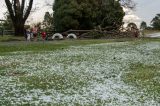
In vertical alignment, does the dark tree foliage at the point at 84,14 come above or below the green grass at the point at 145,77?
above

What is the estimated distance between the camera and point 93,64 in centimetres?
2684

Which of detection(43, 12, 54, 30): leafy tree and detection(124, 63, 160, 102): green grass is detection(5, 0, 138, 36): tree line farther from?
detection(124, 63, 160, 102): green grass

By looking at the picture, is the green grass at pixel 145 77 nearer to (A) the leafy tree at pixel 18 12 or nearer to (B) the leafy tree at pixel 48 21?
(A) the leafy tree at pixel 18 12

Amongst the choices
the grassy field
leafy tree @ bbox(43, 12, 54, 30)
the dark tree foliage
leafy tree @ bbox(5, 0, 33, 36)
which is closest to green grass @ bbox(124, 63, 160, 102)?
the grassy field

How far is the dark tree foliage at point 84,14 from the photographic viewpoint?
2896 inches

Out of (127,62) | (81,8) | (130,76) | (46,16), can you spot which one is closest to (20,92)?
(130,76)

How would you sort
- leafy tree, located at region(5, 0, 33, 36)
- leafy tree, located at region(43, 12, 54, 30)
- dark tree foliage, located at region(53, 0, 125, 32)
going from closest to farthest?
leafy tree, located at region(5, 0, 33, 36)
dark tree foliage, located at region(53, 0, 125, 32)
leafy tree, located at region(43, 12, 54, 30)

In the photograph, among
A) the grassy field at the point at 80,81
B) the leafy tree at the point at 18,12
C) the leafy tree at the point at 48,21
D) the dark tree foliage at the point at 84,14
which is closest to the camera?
the grassy field at the point at 80,81

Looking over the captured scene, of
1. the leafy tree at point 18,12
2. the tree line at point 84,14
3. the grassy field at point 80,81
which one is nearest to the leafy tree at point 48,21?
the tree line at point 84,14

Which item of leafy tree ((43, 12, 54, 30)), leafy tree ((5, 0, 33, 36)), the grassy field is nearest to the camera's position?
the grassy field

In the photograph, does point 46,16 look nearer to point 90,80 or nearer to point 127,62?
point 127,62

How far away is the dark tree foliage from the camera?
73562 mm

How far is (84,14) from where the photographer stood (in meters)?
74.6

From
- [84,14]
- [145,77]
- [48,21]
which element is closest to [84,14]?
[84,14]
